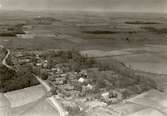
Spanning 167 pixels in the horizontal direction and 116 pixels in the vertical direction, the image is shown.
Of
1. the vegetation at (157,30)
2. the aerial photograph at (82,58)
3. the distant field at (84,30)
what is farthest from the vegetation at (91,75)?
the vegetation at (157,30)

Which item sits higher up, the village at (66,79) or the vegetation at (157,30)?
the vegetation at (157,30)

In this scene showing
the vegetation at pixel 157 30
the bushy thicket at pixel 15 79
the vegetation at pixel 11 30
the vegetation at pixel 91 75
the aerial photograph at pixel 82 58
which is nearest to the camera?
the aerial photograph at pixel 82 58

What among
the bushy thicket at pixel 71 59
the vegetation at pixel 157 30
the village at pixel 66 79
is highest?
the vegetation at pixel 157 30

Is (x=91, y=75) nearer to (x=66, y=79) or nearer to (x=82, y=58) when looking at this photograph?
(x=66, y=79)

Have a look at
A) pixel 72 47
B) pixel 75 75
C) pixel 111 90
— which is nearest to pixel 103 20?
pixel 72 47

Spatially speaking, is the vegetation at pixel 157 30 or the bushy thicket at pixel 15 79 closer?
the bushy thicket at pixel 15 79

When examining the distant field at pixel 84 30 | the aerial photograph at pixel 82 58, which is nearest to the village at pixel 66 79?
the aerial photograph at pixel 82 58

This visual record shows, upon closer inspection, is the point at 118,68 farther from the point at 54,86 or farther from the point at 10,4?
the point at 10,4

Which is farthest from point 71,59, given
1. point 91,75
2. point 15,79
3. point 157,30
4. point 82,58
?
point 157,30

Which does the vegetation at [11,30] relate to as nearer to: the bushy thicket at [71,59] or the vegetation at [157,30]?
the bushy thicket at [71,59]

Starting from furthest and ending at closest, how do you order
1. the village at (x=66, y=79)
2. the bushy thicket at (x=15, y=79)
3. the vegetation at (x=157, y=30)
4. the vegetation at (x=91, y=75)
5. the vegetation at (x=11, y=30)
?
1. the vegetation at (x=157, y=30)
2. the vegetation at (x=11, y=30)
3. the vegetation at (x=91, y=75)
4. the bushy thicket at (x=15, y=79)
5. the village at (x=66, y=79)
